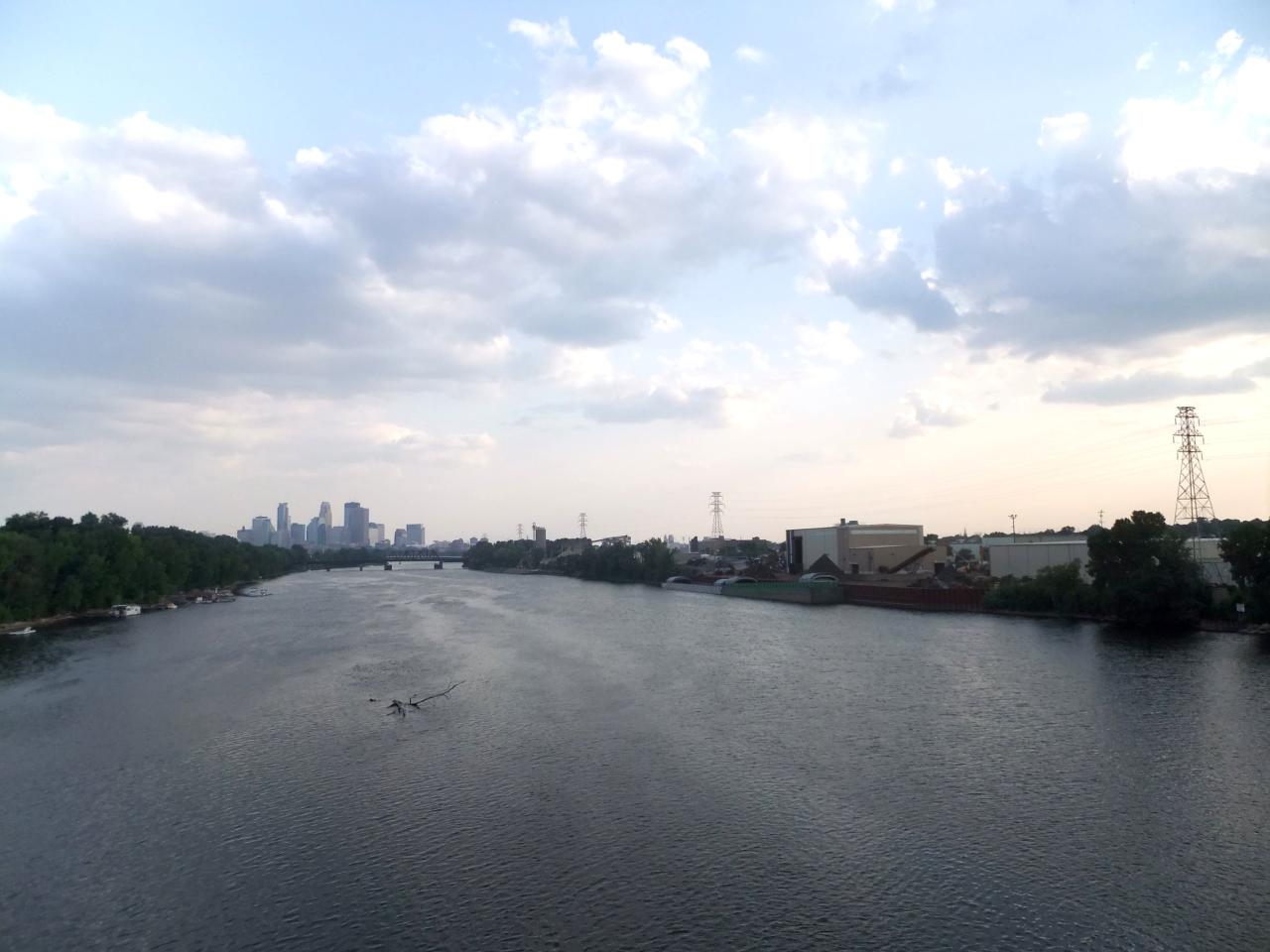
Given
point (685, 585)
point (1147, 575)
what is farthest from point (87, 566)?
point (1147, 575)

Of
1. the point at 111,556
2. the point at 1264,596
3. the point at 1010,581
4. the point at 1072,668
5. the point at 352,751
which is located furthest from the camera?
the point at 111,556

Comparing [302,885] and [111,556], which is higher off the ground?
[111,556]

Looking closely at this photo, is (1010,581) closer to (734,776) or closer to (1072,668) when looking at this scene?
(1072,668)

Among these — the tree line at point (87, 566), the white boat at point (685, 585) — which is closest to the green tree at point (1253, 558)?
the white boat at point (685, 585)

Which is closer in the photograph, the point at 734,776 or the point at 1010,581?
the point at 734,776

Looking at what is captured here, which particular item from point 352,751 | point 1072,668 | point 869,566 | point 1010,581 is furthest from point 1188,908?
point 869,566

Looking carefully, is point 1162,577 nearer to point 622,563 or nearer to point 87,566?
point 87,566

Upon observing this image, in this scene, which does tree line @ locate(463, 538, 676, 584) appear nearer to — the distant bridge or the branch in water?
the distant bridge
